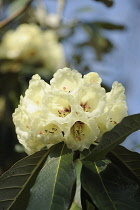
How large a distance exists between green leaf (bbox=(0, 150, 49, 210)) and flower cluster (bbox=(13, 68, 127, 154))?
0.17 ft

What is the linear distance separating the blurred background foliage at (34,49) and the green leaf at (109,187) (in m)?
1.25

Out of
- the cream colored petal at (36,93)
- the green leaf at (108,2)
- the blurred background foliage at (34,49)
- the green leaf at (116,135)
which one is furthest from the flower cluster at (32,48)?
the green leaf at (116,135)

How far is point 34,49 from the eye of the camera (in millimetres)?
2881

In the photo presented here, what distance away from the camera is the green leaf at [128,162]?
100 centimetres

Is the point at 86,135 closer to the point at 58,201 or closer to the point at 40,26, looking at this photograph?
the point at 58,201

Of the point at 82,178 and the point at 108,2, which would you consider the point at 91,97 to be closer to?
the point at 82,178

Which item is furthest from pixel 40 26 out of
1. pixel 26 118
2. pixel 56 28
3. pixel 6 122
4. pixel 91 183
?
pixel 91 183

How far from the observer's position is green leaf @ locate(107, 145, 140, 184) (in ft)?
3.30

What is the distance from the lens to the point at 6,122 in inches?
98.0

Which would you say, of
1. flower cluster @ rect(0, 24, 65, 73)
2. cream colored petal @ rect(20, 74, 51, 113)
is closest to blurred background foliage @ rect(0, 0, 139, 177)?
flower cluster @ rect(0, 24, 65, 73)

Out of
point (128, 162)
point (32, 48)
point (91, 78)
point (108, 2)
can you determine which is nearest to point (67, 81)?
point (91, 78)

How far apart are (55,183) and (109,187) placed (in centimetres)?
12

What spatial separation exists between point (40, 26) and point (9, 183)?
2368 mm

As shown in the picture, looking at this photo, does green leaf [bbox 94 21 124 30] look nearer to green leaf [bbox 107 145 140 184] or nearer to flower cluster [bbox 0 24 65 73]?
flower cluster [bbox 0 24 65 73]
